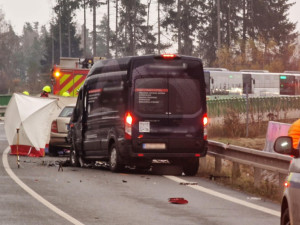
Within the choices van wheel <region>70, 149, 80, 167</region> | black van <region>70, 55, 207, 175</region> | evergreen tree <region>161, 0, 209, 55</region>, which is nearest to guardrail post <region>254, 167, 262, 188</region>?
black van <region>70, 55, 207, 175</region>

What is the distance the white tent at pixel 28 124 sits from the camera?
2364cm

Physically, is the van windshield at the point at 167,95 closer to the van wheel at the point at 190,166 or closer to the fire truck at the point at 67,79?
the van wheel at the point at 190,166

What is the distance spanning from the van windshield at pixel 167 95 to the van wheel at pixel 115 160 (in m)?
1.14

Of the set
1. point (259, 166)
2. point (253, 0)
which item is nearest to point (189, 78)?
point (259, 166)

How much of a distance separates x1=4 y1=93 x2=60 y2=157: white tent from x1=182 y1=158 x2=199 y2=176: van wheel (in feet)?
16.4

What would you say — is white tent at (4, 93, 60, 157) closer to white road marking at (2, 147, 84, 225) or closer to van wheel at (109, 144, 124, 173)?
white road marking at (2, 147, 84, 225)

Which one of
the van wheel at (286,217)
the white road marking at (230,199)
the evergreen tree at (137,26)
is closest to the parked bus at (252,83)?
the evergreen tree at (137,26)

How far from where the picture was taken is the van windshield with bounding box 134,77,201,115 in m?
19.5

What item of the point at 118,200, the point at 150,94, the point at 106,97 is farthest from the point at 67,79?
the point at 118,200

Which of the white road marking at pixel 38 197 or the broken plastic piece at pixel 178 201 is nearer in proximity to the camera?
the white road marking at pixel 38 197

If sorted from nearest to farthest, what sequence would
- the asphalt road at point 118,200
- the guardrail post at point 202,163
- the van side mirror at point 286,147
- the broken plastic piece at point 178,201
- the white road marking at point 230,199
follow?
the van side mirror at point 286,147 → the asphalt road at point 118,200 → the white road marking at point 230,199 → the broken plastic piece at point 178,201 → the guardrail post at point 202,163

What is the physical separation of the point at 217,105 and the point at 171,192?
1085 inches

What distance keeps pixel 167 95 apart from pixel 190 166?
5.38 feet

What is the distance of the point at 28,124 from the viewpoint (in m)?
23.7
